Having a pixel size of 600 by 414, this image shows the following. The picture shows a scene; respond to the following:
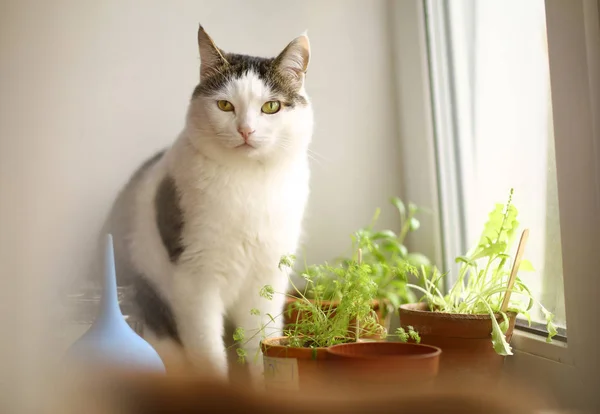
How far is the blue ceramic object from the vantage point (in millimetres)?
979

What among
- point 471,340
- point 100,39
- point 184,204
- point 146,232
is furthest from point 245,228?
point 100,39

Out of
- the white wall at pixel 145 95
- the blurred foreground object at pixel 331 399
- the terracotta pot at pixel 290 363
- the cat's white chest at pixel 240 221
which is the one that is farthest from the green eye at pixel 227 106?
the blurred foreground object at pixel 331 399

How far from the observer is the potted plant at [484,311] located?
45.6 inches

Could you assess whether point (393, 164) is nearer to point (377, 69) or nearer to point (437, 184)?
point (437, 184)

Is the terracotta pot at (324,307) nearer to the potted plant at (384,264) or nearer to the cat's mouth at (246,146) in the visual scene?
the potted plant at (384,264)

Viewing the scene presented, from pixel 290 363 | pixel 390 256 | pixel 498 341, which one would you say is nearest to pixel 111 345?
pixel 290 363

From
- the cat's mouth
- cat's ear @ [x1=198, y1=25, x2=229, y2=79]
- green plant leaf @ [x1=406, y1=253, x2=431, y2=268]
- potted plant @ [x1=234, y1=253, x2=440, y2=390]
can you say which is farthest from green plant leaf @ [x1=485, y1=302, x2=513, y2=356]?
cat's ear @ [x1=198, y1=25, x2=229, y2=79]

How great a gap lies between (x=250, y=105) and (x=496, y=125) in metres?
0.68

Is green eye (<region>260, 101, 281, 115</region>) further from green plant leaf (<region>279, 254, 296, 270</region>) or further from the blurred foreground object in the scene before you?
the blurred foreground object

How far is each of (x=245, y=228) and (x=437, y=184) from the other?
26.4 inches

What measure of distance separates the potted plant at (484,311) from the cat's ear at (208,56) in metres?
0.71

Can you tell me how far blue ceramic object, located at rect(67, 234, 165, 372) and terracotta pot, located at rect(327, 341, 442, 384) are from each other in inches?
11.9

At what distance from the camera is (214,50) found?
132 cm

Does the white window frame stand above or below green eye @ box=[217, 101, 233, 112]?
below
